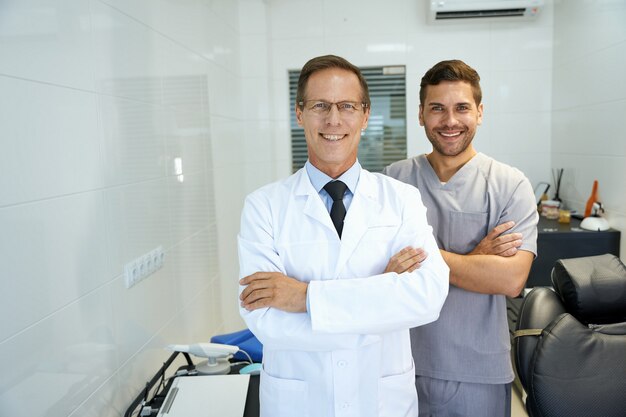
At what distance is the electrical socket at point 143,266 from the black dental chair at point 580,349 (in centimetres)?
131

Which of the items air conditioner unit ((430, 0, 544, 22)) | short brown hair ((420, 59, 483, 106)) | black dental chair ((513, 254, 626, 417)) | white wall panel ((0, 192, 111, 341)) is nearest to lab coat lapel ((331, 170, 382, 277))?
short brown hair ((420, 59, 483, 106))

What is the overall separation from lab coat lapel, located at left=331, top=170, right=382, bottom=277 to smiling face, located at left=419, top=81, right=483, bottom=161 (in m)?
0.36

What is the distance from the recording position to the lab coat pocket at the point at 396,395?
4.48ft

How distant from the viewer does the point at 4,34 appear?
1.22 meters

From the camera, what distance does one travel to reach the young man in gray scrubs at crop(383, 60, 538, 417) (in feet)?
5.26

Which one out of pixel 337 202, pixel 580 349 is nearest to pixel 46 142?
pixel 337 202

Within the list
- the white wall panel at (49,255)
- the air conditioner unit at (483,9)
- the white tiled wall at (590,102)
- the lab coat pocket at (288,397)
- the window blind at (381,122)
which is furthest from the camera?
the window blind at (381,122)

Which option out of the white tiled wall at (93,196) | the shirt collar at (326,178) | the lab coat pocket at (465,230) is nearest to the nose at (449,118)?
the lab coat pocket at (465,230)

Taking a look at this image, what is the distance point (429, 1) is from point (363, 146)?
1.16m

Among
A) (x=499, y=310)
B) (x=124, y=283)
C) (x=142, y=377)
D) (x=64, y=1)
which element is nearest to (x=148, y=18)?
(x=64, y=1)

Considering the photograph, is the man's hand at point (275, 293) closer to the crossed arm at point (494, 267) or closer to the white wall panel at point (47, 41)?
the crossed arm at point (494, 267)

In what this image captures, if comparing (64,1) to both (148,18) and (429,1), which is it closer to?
(148,18)

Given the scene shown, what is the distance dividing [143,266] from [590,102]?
291 centimetres

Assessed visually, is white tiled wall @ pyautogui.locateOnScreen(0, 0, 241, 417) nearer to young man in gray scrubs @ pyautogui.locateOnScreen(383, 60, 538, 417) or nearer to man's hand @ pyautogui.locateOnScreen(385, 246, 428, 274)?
man's hand @ pyautogui.locateOnScreen(385, 246, 428, 274)
